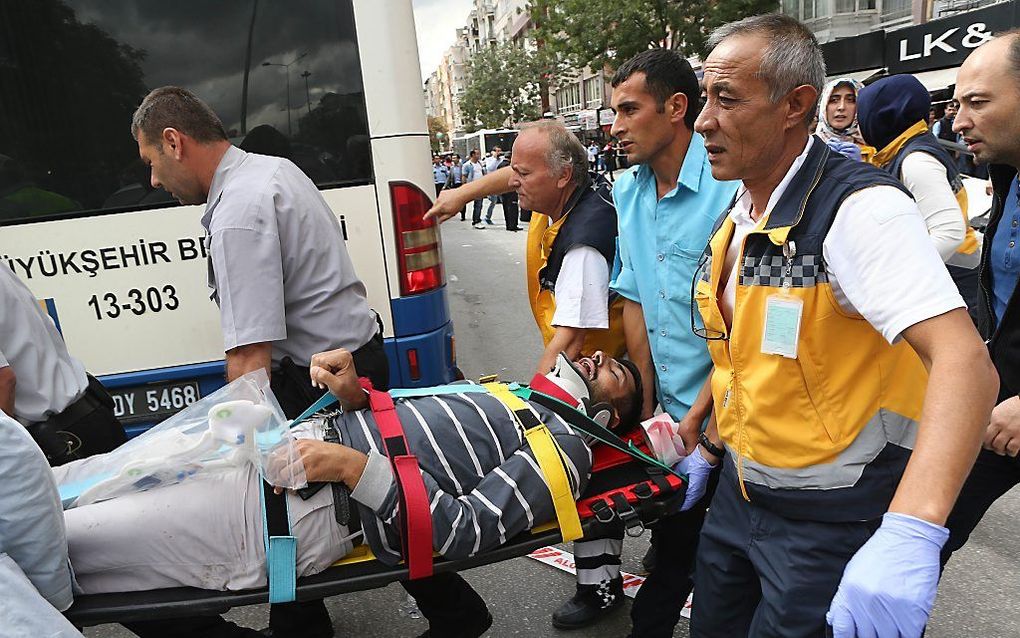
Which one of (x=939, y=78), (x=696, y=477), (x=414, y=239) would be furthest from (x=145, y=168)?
(x=939, y=78)

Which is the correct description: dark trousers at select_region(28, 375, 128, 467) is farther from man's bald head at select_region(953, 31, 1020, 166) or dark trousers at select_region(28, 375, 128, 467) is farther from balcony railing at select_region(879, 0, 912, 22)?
balcony railing at select_region(879, 0, 912, 22)

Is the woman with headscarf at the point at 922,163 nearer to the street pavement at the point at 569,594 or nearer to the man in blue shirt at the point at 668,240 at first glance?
the street pavement at the point at 569,594

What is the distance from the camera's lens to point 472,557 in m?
1.92

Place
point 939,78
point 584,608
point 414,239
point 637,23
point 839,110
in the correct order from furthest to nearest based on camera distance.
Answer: point 637,23, point 939,78, point 839,110, point 414,239, point 584,608

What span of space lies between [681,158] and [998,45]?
3.09ft

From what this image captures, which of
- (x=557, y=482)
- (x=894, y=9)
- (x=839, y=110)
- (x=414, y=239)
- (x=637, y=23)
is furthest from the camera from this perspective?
(x=894, y=9)

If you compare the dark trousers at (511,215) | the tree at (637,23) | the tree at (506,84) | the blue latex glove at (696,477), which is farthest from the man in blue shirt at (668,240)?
the tree at (506,84)

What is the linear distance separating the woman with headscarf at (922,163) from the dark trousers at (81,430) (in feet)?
11.1

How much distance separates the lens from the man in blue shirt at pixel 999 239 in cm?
203

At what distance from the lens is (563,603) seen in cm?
291

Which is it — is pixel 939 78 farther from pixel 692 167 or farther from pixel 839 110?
pixel 692 167

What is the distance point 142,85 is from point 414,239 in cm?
140

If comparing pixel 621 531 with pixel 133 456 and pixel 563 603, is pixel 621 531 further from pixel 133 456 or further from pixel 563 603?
pixel 133 456

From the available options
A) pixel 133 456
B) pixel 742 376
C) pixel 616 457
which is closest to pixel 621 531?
pixel 616 457
